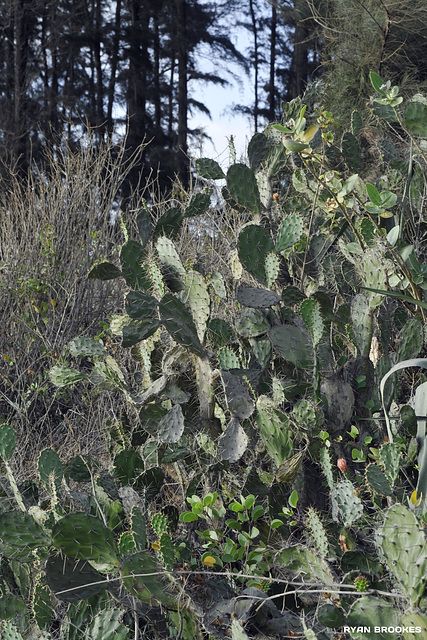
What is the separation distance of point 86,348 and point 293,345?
0.80m

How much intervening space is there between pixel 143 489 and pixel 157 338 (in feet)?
1.92

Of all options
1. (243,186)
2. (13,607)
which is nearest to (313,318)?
(243,186)

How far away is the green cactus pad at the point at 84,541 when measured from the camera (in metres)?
1.64

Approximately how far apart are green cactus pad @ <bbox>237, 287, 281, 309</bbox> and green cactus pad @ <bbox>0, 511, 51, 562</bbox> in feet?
3.10

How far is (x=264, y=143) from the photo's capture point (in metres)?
2.62

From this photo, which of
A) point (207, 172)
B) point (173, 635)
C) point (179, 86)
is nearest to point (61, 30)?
point (179, 86)

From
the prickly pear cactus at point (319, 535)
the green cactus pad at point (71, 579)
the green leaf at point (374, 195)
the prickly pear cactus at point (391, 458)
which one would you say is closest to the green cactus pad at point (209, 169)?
the green leaf at point (374, 195)

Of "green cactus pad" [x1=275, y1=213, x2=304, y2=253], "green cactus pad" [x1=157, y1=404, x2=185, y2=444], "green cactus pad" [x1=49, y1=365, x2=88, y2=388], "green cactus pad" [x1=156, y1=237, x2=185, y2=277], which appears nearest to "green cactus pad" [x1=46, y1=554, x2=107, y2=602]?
"green cactus pad" [x1=157, y1=404, x2=185, y2=444]

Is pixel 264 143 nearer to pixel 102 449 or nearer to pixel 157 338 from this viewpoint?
pixel 157 338

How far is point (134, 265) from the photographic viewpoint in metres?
2.31

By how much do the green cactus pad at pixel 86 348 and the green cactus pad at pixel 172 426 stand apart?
0.43 metres

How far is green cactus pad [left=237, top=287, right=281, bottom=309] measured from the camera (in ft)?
6.72

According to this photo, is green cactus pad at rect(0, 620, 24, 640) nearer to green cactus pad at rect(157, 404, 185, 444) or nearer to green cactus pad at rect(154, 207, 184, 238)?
green cactus pad at rect(157, 404, 185, 444)

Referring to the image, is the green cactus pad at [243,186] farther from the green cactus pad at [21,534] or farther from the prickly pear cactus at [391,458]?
the green cactus pad at [21,534]
